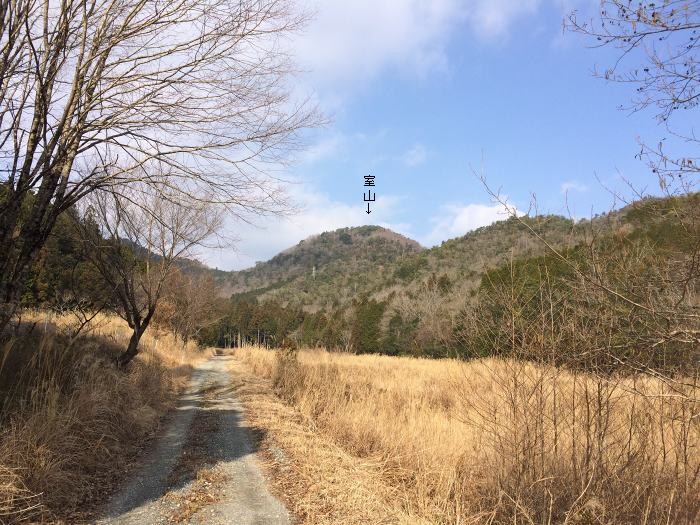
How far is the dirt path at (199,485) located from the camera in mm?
4211

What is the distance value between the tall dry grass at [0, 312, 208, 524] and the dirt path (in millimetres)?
375

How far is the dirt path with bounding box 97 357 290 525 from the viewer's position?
13.8 feet

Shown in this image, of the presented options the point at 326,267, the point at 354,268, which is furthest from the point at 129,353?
the point at 326,267

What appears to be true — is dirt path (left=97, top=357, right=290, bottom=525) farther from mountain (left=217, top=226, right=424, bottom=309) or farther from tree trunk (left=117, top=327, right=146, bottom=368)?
mountain (left=217, top=226, right=424, bottom=309)

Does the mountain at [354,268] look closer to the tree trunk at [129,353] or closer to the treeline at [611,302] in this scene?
the tree trunk at [129,353]

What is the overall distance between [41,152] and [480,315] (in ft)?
16.2

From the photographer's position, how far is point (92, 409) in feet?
19.6

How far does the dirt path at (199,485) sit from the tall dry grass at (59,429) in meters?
0.37

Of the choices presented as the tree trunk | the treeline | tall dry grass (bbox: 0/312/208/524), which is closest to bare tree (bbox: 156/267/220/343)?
the tree trunk

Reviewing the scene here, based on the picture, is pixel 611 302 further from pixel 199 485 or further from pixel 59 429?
pixel 59 429

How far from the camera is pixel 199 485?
5066 mm

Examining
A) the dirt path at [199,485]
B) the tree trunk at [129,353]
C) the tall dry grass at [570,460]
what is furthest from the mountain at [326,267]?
the tall dry grass at [570,460]

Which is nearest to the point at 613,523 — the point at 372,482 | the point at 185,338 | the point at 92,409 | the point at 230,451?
the point at 372,482

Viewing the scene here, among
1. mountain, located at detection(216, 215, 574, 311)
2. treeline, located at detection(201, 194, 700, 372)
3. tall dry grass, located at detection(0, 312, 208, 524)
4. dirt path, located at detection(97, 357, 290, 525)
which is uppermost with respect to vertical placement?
mountain, located at detection(216, 215, 574, 311)
